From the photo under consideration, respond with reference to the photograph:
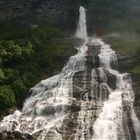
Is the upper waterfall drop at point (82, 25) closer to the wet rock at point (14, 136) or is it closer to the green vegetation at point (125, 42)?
the green vegetation at point (125, 42)

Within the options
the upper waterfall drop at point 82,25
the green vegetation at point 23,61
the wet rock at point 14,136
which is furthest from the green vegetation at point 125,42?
the wet rock at point 14,136

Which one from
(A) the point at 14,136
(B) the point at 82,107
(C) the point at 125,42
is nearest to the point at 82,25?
(C) the point at 125,42

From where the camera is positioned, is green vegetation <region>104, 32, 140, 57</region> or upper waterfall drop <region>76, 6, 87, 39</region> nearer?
Result: green vegetation <region>104, 32, 140, 57</region>

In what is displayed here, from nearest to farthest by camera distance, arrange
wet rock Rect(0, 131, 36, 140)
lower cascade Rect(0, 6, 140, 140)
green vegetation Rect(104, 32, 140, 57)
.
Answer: wet rock Rect(0, 131, 36, 140), lower cascade Rect(0, 6, 140, 140), green vegetation Rect(104, 32, 140, 57)

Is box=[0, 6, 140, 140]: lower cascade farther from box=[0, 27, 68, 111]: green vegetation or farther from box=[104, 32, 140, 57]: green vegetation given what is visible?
box=[104, 32, 140, 57]: green vegetation

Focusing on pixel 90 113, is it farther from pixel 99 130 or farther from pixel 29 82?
pixel 29 82

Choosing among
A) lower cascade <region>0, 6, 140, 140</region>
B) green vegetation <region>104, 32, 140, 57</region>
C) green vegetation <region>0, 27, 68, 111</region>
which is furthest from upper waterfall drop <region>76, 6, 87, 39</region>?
lower cascade <region>0, 6, 140, 140</region>

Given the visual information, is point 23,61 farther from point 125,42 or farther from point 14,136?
point 14,136

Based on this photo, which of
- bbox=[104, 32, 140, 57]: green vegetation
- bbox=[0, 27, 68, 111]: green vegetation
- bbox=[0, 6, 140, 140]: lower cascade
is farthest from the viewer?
bbox=[104, 32, 140, 57]: green vegetation
